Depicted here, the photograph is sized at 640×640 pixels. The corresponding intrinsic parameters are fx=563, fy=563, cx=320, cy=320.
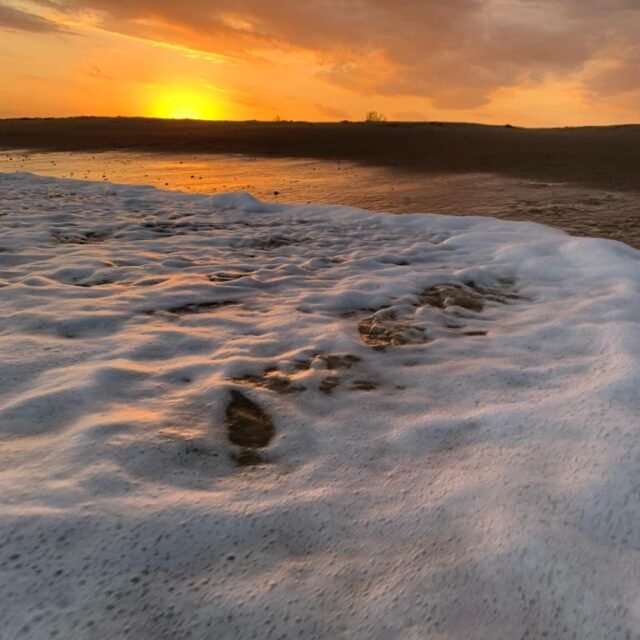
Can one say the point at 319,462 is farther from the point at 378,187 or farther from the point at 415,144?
the point at 415,144

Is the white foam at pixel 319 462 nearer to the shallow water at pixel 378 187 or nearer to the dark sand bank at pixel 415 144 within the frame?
the shallow water at pixel 378 187

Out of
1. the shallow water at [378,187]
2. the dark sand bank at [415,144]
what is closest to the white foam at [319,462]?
the shallow water at [378,187]

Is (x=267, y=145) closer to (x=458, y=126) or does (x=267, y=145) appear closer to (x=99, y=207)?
(x=458, y=126)

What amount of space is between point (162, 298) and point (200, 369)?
47.7 inches

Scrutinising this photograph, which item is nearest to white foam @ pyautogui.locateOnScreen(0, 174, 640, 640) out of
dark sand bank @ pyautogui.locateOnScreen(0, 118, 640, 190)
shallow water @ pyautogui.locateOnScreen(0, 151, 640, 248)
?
shallow water @ pyautogui.locateOnScreen(0, 151, 640, 248)

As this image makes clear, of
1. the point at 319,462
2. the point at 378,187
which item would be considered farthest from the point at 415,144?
the point at 319,462

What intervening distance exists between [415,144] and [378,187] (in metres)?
7.89

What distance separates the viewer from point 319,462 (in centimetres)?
207

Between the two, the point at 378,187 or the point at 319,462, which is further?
the point at 378,187

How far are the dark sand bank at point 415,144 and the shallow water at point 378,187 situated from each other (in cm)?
110

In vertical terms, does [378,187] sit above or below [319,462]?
above

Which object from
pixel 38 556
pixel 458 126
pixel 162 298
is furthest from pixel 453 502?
pixel 458 126

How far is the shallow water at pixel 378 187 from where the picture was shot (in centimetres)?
699

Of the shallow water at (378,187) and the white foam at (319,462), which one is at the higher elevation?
the shallow water at (378,187)
